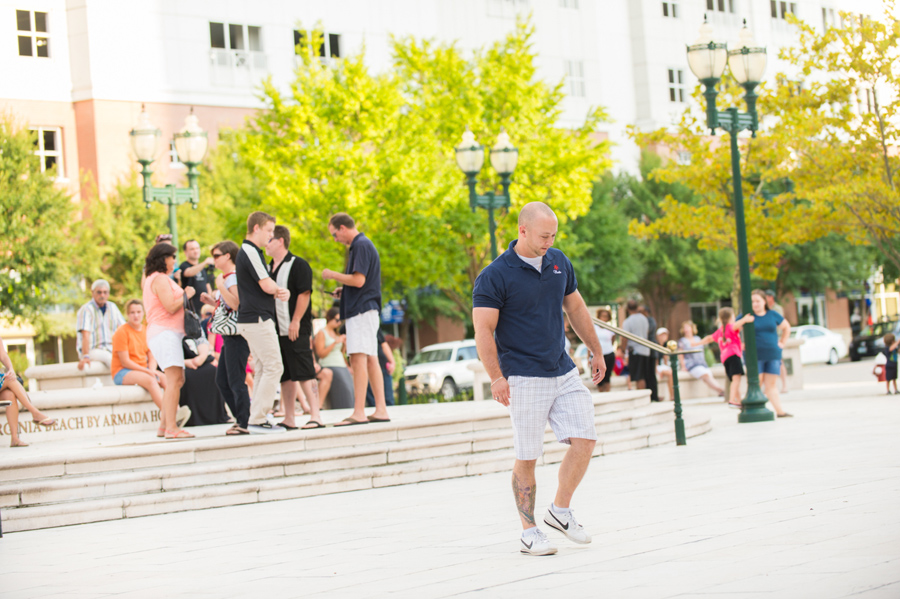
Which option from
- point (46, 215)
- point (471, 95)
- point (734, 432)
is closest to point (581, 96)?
point (471, 95)

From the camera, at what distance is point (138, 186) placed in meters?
35.8

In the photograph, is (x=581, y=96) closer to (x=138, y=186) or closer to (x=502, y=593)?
(x=138, y=186)

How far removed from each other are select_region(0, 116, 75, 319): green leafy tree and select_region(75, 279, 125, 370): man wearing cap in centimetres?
1745

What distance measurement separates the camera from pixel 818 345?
133 feet

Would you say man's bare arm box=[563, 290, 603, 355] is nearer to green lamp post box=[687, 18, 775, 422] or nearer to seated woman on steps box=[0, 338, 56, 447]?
seated woman on steps box=[0, 338, 56, 447]

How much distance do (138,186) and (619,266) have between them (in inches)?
728

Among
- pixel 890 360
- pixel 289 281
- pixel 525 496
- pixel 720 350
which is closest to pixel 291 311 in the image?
pixel 289 281

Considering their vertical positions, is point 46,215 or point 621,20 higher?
point 621,20

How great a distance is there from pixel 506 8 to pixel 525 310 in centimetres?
4383

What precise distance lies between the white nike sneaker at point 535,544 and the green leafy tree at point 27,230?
2762 centimetres

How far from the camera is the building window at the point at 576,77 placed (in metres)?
49.8

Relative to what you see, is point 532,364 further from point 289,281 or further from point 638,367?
point 638,367

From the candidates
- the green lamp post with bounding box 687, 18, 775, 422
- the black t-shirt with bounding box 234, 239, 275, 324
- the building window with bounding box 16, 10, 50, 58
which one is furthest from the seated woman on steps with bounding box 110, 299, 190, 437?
the building window with bounding box 16, 10, 50, 58

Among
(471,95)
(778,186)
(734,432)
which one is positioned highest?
(471,95)
